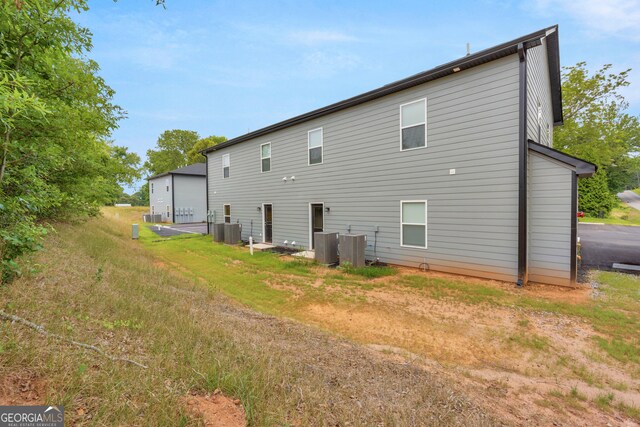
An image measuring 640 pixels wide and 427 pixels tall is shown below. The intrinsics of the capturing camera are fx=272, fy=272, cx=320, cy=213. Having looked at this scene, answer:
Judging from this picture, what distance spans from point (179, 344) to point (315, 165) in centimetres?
959

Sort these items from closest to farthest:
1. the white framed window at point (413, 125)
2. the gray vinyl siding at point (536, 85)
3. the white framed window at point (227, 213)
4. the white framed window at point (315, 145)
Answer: the gray vinyl siding at point (536, 85), the white framed window at point (413, 125), the white framed window at point (315, 145), the white framed window at point (227, 213)

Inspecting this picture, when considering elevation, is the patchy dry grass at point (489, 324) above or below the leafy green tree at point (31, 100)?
below

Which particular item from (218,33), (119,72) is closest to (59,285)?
(119,72)

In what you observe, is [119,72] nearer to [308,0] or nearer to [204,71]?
[308,0]

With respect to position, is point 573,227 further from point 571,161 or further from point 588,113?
point 588,113

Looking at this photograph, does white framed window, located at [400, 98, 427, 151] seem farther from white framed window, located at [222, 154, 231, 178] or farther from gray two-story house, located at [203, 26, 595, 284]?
white framed window, located at [222, 154, 231, 178]

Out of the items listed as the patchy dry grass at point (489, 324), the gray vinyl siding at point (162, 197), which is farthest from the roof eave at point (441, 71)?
the gray vinyl siding at point (162, 197)

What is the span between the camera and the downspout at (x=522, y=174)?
6680 mm

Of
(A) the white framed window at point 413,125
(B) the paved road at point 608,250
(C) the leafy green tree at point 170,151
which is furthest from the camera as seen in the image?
(C) the leafy green tree at point 170,151

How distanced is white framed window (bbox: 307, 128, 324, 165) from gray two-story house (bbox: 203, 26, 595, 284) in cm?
5

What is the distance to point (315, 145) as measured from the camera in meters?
11.7
